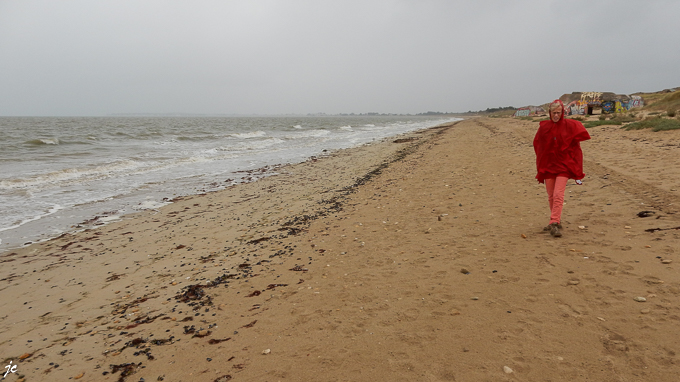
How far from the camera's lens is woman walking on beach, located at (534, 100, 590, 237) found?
16.2 feet

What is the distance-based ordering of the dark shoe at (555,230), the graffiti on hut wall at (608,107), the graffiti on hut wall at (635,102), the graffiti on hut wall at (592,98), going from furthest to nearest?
1. the graffiti on hut wall at (592,98)
2. the graffiti on hut wall at (635,102)
3. the graffiti on hut wall at (608,107)
4. the dark shoe at (555,230)

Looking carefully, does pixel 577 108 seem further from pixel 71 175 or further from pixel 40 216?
pixel 40 216

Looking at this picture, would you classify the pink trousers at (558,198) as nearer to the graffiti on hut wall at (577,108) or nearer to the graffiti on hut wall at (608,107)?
the graffiti on hut wall at (608,107)

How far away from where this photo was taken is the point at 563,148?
498 centimetres

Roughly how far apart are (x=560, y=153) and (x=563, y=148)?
0.09 meters

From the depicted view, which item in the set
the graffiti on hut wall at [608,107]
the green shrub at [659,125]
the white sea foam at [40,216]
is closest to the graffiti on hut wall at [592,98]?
the graffiti on hut wall at [608,107]

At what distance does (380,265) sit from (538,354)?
2.35 metres

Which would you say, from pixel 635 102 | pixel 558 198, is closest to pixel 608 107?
pixel 635 102

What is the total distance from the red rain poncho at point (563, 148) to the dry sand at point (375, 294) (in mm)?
957

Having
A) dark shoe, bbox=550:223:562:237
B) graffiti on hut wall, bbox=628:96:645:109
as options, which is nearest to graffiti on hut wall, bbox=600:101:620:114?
graffiti on hut wall, bbox=628:96:645:109

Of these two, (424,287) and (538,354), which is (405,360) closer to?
(538,354)

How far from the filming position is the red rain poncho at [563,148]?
195 inches

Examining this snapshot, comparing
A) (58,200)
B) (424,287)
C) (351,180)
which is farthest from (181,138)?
(424,287)

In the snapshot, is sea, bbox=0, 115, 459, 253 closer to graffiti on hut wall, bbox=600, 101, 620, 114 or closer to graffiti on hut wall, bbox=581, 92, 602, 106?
graffiti on hut wall, bbox=600, 101, 620, 114
